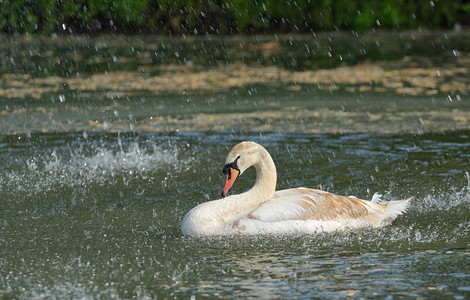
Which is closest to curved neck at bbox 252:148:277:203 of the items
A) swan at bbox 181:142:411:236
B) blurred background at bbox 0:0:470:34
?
swan at bbox 181:142:411:236

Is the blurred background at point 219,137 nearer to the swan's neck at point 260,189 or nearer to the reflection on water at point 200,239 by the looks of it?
the reflection on water at point 200,239

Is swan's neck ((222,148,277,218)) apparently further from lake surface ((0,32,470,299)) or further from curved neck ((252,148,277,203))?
lake surface ((0,32,470,299))

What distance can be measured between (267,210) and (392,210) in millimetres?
1273

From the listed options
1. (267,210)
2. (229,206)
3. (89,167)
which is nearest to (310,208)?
(267,210)

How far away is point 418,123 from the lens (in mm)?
14469

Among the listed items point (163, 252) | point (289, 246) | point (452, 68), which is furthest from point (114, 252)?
point (452, 68)

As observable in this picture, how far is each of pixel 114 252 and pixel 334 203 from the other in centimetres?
206

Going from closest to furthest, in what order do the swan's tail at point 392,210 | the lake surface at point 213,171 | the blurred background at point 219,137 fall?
the lake surface at point 213,171, the blurred background at point 219,137, the swan's tail at point 392,210

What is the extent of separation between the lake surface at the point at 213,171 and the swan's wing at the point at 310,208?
198 millimetres

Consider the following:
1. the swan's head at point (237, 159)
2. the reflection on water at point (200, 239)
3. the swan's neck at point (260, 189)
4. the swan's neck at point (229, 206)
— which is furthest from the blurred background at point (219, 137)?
the swan's head at point (237, 159)

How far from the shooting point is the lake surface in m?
7.05

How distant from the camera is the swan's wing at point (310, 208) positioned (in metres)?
8.35

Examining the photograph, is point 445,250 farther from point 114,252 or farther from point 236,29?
point 236,29

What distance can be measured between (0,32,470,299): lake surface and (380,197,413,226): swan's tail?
8cm
